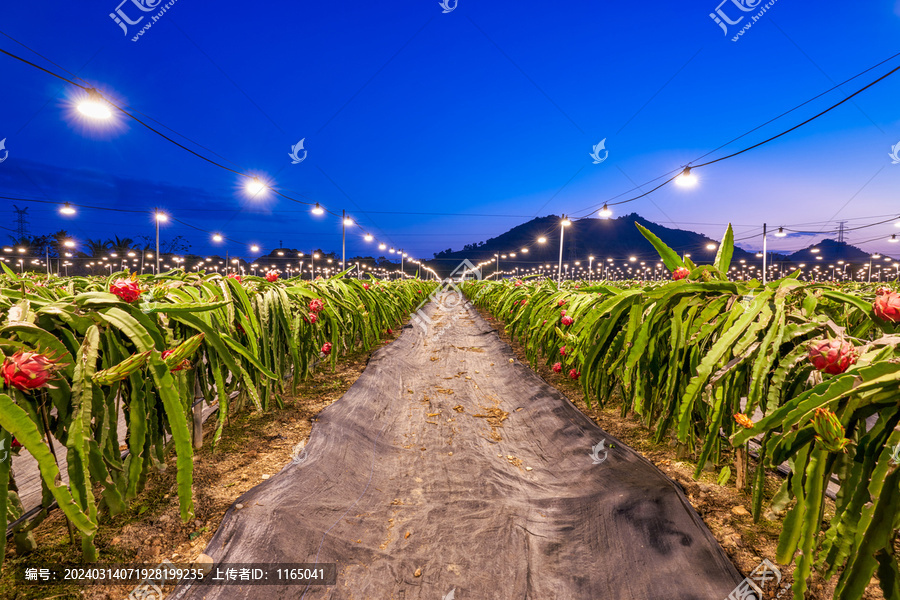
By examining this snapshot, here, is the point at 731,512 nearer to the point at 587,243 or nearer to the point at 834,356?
the point at 834,356

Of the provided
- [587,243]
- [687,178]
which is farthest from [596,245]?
[687,178]

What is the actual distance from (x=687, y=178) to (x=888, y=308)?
4.85 m

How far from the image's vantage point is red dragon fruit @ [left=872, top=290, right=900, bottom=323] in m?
0.90

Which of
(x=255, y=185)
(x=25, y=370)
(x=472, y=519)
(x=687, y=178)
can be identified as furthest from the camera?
(x=255, y=185)

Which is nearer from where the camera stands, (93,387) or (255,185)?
(93,387)

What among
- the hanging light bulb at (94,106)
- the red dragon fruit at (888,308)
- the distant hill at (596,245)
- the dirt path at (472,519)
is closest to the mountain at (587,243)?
the distant hill at (596,245)

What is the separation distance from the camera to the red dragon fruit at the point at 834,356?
84 centimetres

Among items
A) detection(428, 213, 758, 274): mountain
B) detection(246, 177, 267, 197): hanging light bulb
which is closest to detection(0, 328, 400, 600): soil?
detection(246, 177, 267, 197): hanging light bulb

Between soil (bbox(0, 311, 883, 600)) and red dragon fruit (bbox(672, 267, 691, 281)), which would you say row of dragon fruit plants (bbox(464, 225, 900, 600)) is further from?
soil (bbox(0, 311, 883, 600))

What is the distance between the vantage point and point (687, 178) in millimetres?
4902

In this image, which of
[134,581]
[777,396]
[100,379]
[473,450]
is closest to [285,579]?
[134,581]

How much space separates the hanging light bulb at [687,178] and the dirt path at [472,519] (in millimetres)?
4182

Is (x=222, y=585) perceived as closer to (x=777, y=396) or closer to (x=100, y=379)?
(x=100, y=379)

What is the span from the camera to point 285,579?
1156 millimetres
